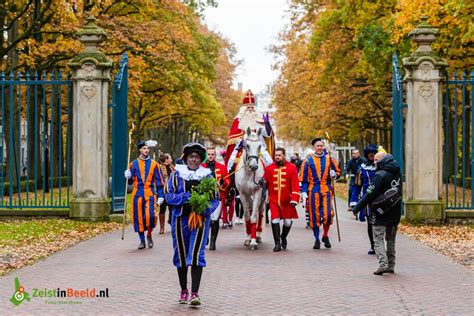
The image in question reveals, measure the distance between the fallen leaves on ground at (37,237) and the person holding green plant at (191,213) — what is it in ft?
11.0

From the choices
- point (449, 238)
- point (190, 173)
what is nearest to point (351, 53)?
point (449, 238)

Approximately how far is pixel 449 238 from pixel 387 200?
495cm

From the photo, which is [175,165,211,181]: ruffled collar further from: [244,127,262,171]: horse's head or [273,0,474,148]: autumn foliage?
[273,0,474,148]: autumn foliage

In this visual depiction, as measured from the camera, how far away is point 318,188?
13547 millimetres

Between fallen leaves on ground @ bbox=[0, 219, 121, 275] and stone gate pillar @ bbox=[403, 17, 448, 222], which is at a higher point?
stone gate pillar @ bbox=[403, 17, 448, 222]

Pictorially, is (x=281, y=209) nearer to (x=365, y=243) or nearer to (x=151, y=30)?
(x=365, y=243)

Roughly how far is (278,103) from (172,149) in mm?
8866

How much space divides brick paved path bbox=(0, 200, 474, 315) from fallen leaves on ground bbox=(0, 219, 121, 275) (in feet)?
1.19

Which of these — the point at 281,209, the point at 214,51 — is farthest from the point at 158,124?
the point at 281,209

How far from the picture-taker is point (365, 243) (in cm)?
1460

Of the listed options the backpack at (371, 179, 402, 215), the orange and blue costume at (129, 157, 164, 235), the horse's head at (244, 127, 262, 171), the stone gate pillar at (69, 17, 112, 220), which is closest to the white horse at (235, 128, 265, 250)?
the horse's head at (244, 127, 262, 171)

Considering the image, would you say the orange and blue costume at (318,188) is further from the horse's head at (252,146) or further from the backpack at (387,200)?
the backpack at (387,200)

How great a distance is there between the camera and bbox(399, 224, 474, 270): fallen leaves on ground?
12.8 meters

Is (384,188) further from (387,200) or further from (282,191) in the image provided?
(282,191)
